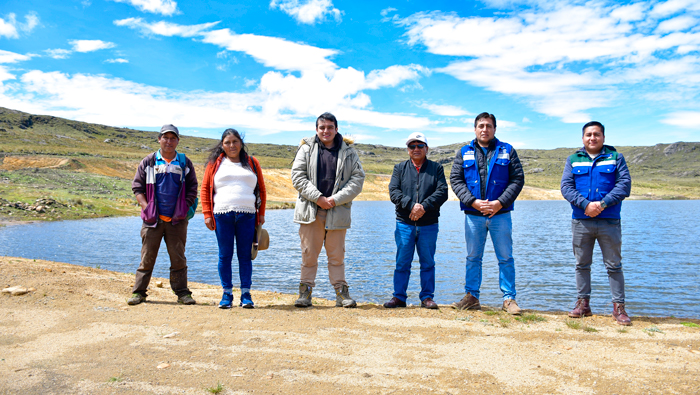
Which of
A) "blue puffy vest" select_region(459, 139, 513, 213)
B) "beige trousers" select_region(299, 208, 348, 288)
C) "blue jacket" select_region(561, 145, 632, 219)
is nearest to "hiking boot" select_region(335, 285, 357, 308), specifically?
"beige trousers" select_region(299, 208, 348, 288)

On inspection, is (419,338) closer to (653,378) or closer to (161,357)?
(653,378)

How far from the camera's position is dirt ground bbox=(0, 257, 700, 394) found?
12.2 ft

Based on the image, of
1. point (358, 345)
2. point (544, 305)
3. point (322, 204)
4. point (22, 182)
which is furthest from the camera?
point (22, 182)

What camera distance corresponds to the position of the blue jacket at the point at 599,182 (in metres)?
A: 5.81

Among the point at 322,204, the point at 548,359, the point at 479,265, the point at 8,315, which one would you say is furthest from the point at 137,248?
the point at 548,359

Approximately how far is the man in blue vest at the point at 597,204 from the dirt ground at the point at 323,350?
0.50m

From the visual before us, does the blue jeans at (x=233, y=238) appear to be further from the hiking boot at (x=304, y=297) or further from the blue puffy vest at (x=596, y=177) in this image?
the blue puffy vest at (x=596, y=177)

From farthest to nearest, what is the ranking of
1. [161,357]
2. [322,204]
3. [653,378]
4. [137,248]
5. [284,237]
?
[284,237], [137,248], [322,204], [161,357], [653,378]

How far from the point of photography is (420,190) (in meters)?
6.53

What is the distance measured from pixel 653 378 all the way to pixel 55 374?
548 cm

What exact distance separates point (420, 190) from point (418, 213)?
408 millimetres

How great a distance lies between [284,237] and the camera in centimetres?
2248

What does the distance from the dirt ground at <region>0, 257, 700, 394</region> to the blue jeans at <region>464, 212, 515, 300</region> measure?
561 millimetres

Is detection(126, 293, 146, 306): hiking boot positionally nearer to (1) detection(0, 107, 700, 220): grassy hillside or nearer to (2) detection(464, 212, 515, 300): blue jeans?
(1) detection(0, 107, 700, 220): grassy hillside
